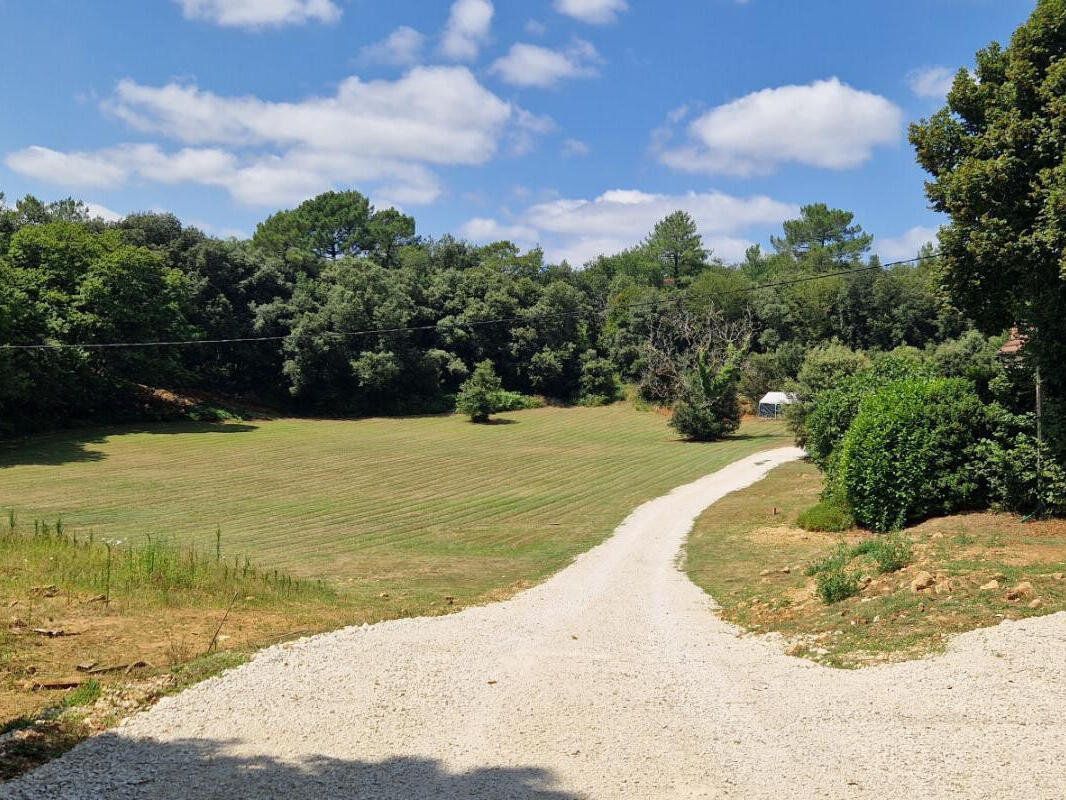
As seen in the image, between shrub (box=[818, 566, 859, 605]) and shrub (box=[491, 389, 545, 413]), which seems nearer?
shrub (box=[818, 566, 859, 605])

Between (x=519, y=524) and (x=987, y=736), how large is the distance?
1653 cm

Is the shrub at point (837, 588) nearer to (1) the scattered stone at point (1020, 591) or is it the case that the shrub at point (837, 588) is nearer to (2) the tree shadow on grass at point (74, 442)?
(1) the scattered stone at point (1020, 591)

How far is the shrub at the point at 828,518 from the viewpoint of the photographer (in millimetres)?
18391

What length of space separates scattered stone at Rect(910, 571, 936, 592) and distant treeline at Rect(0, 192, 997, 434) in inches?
1593

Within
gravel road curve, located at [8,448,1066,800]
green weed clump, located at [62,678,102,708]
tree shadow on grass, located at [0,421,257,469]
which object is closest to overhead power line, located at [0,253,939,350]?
tree shadow on grass, located at [0,421,257,469]

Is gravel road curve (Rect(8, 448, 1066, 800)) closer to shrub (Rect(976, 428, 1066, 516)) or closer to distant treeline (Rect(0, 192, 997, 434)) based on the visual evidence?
shrub (Rect(976, 428, 1066, 516))

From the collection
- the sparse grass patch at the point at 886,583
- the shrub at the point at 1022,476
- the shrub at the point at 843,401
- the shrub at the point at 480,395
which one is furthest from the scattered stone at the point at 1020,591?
the shrub at the point at 480,395

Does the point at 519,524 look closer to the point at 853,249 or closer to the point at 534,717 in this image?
the point at 534,717

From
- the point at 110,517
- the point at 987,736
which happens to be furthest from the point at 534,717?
the point at 110,517

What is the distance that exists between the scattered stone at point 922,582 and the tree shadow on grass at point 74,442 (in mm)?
35000

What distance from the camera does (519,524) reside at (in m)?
21.9

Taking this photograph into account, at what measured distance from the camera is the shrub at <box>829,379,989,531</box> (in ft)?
52.3

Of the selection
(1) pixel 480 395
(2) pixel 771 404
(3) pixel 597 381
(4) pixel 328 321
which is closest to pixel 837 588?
(1) pixel 480 395

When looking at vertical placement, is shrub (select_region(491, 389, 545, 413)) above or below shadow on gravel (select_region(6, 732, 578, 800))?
above
